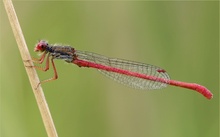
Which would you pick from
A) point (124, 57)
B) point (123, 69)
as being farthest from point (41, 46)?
point (124, 57)

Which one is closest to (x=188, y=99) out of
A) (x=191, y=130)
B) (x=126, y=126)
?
(x=191, y=130)

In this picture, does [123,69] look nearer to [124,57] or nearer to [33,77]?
[124,57]

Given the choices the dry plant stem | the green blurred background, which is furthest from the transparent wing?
the dry plant stem

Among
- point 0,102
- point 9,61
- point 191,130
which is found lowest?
point 191,130

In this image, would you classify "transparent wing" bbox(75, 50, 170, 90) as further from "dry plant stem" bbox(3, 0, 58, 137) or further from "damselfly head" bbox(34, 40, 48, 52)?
"dry plant stem" bbox(3, 0, 58, 137)

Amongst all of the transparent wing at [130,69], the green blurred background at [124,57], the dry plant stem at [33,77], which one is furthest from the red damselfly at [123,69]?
the dry plant stem at [33,77]

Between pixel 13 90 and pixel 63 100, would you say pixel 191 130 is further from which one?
pixel 13 90
